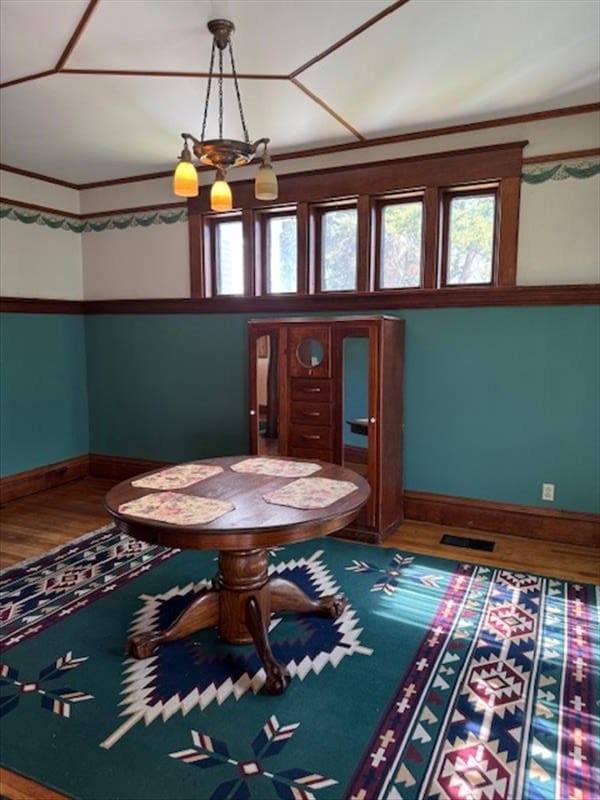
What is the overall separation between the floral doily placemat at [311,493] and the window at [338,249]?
6.55 ft

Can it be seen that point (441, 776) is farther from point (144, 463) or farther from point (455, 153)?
point (144, 463)

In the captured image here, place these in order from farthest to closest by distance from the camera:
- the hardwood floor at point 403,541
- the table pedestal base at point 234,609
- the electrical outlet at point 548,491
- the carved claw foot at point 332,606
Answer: the electrical outlet at point 548,491 < the hardwood floor at point 403,541 < the carved claw foot at point 332,606 < the table pedestal base at point 234,609

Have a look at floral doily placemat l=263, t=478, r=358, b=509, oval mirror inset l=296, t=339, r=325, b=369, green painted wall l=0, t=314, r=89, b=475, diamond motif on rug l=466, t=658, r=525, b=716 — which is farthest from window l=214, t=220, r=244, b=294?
diamond motif on rug l=466, t=658, r=525, b=716

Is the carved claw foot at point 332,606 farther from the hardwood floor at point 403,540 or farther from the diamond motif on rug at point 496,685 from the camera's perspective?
the hardwood floor at point 403,540

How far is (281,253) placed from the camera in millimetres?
4289

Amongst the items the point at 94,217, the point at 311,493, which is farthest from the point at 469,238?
the point at 94,217

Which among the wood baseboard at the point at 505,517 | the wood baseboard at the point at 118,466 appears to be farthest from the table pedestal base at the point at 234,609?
the wood baseboard at the point at 118,466

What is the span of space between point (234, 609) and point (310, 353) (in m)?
1.77

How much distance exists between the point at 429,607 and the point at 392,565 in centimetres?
48

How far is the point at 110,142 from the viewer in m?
3.77

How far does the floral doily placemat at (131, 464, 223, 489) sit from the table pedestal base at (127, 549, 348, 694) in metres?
0.39

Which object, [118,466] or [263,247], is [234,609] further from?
[118,466]

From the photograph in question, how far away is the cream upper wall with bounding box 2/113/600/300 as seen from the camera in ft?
10.8

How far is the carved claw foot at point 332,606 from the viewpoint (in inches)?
100
